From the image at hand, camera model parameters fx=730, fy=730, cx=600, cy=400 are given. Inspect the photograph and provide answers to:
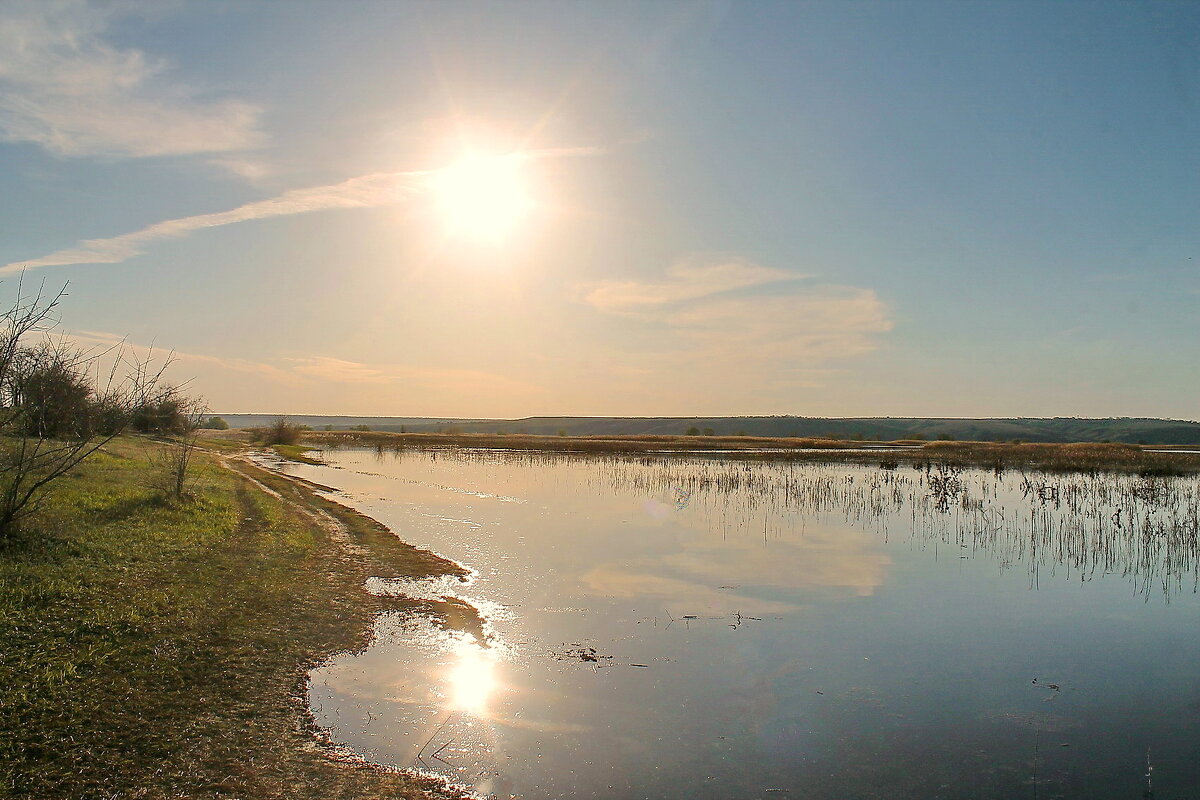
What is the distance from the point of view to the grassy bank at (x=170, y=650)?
21.0 ft

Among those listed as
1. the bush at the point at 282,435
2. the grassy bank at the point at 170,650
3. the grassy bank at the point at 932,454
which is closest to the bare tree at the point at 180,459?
the grassy bank at the point at 170,650

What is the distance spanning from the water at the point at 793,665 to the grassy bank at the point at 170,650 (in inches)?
27.7

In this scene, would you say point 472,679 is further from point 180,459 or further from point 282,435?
point 282,435

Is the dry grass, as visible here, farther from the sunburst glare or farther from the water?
the sunburst glare

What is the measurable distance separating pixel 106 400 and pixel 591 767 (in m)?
11.6

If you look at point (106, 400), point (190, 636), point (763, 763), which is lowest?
point (763, 763)

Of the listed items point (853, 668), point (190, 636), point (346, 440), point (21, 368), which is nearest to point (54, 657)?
point (190, 636)

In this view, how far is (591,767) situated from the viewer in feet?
23.4

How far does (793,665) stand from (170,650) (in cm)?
809

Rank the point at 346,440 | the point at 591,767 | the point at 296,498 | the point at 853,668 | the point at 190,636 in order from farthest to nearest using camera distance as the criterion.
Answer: the point at 346,440 < the point at 296,498 < the point at 853,668 < the point at 190,636 < the point at 591,767

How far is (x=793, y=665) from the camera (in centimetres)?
1024

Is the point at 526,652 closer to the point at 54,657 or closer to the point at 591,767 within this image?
the point at 591,767

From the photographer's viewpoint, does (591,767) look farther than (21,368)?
No

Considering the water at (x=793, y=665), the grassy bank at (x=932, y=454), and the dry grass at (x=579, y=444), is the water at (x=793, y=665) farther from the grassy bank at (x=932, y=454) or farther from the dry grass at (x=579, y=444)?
the dry grass at (x=579, y=444)
